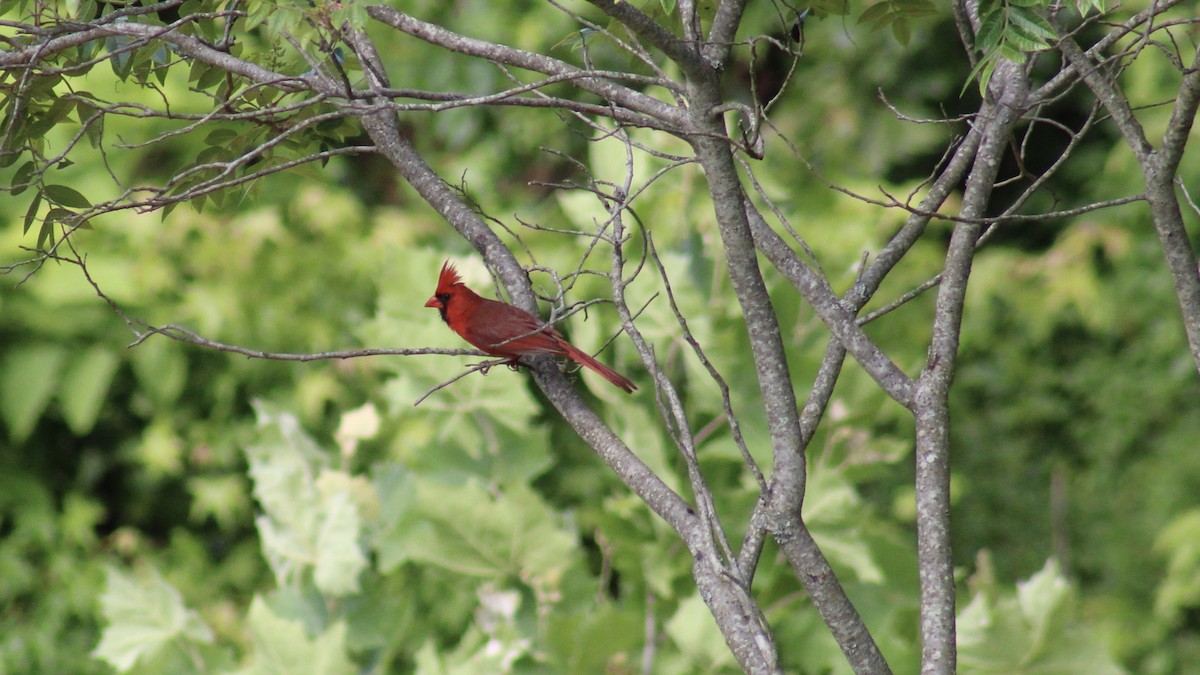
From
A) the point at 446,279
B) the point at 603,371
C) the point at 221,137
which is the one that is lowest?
the point at 221,137

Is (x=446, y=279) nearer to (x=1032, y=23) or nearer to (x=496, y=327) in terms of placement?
(x=496, y=327)

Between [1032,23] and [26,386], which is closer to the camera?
[1032,23]

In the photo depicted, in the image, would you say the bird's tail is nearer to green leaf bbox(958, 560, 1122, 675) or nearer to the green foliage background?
the green foliage background

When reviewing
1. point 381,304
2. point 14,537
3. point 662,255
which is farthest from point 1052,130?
point 14,537

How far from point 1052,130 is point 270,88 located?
5487 millimetres

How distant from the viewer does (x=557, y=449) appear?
4930 mm

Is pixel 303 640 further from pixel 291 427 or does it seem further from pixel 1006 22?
pixel 1006 22

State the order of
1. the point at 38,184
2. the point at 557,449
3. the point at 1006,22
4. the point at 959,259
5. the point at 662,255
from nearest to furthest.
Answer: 1. the point at 1006,22
2. the point at 959,259
3. the point at 38,184
4. the point at 662,255
5. the point at 557,449

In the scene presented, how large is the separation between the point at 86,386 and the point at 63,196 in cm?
350

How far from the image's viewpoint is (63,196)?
1824mm

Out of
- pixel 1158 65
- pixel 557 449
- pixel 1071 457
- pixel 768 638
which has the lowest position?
pixel 768 638

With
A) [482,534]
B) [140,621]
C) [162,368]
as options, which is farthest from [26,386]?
[482,534]

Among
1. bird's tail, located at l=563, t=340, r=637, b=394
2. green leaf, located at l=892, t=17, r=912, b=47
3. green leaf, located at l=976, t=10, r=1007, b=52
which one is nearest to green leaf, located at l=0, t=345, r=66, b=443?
bird's tail, located at l=563, t=340, r=637, b=394

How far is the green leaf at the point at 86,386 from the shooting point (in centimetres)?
500
